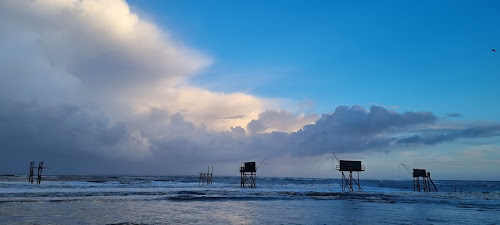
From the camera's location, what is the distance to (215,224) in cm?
2142

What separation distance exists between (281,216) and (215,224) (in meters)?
6.88

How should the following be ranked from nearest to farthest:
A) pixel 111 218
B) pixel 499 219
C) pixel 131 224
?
pixel 131 224 < pixel 111 218 < pixel 499 219

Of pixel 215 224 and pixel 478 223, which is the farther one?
pixel 478 223

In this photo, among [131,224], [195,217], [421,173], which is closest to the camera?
[131,224]

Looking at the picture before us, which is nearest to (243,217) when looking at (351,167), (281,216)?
(281,216)

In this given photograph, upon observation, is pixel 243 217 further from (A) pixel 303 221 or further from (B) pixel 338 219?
(B) pixel 338 219

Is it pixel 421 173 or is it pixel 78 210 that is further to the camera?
pixel 421 173

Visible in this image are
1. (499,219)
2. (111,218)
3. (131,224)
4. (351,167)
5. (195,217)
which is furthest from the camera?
(351,167)

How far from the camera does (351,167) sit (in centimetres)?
6538

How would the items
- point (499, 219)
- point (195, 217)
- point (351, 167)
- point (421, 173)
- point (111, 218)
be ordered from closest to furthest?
point (111, 218) < point (195, 217) < point (499, 219) < point (351, 167) < point (421, 173)

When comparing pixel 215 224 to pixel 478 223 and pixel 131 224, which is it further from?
pixel 478 223

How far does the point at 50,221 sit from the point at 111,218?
387cm

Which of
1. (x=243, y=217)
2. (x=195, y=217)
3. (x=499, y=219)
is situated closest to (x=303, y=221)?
(x=243, y=217)

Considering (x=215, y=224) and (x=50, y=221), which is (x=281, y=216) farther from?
(x=50, y=221)
